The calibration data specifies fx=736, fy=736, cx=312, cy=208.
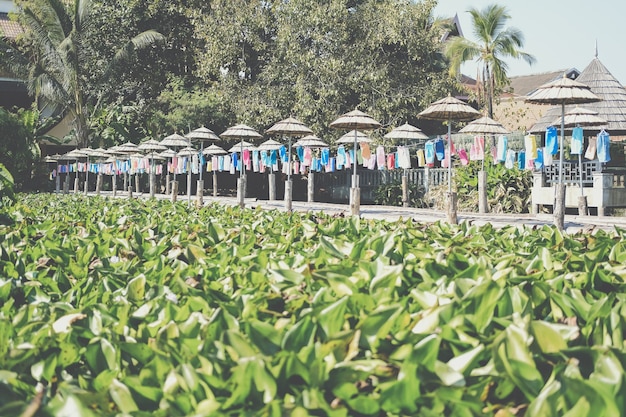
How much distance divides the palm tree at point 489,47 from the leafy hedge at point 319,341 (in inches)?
1168

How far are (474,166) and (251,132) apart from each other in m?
8.00

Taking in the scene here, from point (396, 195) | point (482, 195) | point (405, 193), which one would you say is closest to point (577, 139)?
point (482, 195)

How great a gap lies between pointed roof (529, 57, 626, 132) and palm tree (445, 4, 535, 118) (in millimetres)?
6277

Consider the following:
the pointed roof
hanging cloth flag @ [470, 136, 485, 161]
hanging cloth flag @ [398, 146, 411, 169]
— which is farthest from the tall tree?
hanging cloth flag @ [470, 136, 485, 161]

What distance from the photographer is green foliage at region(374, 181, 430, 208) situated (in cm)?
2897

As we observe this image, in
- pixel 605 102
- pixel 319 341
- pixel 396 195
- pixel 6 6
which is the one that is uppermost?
pixel 6 6

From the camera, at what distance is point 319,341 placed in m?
1.90

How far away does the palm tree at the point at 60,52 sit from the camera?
1384 inches

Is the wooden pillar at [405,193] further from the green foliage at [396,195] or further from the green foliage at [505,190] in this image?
the green foliage at [505,190]

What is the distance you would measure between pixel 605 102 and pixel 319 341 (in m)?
24.2

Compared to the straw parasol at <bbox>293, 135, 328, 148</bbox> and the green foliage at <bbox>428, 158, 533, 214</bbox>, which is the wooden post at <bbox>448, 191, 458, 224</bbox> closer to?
the green foliage at <bbox>428, 158, 533, 214</bbox>

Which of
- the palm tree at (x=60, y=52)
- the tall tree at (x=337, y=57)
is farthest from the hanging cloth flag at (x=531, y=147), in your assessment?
the palm tree at (x=60, y=52)

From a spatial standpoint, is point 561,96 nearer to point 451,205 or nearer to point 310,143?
point 451,205

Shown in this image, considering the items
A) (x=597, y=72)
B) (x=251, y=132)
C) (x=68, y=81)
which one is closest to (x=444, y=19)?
(x=597, y=72)
